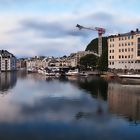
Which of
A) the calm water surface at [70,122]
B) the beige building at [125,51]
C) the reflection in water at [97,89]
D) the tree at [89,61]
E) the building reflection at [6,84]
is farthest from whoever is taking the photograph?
the tree at [89,61]

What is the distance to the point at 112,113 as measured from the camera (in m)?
28.3

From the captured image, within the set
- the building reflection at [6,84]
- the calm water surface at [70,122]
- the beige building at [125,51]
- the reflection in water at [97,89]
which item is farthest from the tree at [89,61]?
the calm water surface at [70,122]

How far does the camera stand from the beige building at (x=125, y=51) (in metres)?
95.6

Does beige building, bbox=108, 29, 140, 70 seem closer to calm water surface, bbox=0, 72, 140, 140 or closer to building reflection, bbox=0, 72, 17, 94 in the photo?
building reflection, bbox=0, 72, 17, 94

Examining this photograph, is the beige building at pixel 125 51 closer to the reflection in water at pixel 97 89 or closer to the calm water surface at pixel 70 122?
the reflection in water at pixel 97 89

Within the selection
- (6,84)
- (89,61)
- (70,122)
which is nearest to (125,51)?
(89,61)

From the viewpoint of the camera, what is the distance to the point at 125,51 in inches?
3959

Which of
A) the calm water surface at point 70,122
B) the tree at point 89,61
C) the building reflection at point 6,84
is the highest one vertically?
the tree at point 89,61

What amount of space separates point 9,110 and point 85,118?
7.33 metres

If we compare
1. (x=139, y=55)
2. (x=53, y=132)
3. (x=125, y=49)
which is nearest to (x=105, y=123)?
(x=53, y=132)

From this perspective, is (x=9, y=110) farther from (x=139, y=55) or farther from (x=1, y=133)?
(x=139, y=55)

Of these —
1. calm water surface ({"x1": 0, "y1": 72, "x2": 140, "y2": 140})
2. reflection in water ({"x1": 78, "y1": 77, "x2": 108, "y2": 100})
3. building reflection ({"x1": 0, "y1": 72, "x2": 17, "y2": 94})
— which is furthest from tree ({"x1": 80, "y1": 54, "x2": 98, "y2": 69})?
calm water surface ({"x1": 0, "y1": 72, "x2": 140, "y2": 140})

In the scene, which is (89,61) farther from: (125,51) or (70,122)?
(70,122)

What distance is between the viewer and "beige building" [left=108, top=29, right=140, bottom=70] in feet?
314
